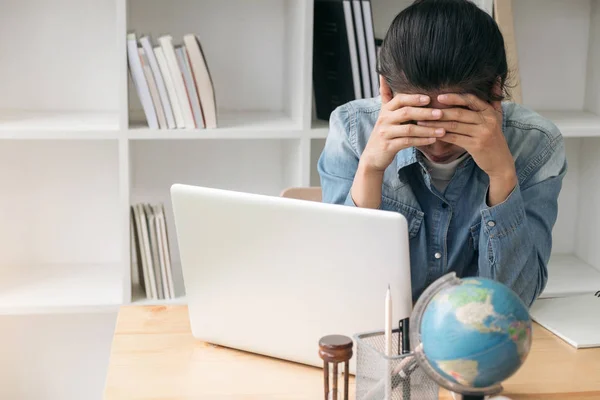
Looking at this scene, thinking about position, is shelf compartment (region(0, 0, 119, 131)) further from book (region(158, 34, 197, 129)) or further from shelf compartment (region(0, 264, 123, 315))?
shelf compartment (region(0, 264, 123, 315))

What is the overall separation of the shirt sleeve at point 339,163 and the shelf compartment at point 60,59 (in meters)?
1.00

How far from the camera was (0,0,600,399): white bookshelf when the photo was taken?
2.45 metres

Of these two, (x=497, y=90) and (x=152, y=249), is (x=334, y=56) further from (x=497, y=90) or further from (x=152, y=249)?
(x=497, y=90)

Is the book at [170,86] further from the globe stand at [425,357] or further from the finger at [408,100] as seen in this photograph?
the globe stand at [425,357]

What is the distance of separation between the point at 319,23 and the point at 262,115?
0.33 metres

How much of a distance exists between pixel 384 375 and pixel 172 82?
1358mm

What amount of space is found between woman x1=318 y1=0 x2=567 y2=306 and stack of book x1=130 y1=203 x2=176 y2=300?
83cm

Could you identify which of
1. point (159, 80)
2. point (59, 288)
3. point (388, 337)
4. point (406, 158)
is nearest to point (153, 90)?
point (159, 80)

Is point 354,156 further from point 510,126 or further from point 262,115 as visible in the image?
point 262,115

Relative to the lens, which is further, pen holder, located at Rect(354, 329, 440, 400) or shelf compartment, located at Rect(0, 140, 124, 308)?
shelf compartment, located at Rect(0, 140, 124, 308)

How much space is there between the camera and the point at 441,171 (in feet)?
5.17

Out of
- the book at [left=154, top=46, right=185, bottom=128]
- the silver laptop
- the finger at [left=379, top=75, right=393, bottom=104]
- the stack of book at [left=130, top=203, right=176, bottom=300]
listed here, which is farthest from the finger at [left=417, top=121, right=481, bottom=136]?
the stack of book at [left=130, top=203, right=176, bottom=300]

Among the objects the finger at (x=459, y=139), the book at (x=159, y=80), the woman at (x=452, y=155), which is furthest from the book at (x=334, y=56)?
the finger at (x=459, y=139)

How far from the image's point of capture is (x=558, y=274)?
269 centimetres
